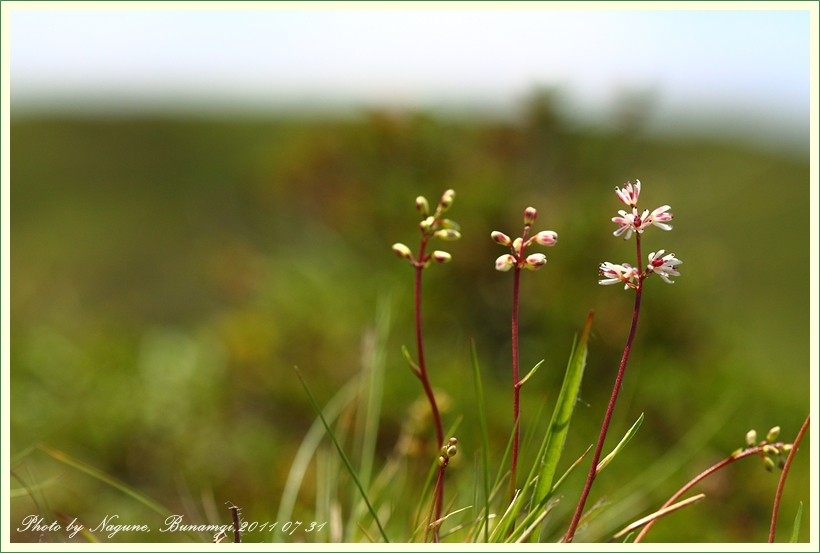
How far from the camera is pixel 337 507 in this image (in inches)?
37.5

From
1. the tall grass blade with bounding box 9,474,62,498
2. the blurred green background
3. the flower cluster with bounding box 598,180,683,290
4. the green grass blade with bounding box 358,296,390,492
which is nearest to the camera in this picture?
the flower cluster with bounding box 598,180,683,290

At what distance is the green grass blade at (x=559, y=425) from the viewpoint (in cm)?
68

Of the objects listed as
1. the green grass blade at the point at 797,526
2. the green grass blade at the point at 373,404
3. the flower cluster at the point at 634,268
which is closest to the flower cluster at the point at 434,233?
the flower cluster at the point at 634,268

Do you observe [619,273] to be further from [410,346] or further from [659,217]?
[410,346]

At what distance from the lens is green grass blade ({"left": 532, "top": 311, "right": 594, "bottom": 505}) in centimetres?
68

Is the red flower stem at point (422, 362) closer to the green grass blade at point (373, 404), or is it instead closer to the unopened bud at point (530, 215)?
the unopened bud at point (530, 215)

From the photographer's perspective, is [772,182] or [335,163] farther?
[772,182]

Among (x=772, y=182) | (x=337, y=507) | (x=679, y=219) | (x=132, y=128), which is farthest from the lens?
(x=132, y=128)

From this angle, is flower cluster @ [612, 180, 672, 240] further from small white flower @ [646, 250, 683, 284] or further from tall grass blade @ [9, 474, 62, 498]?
tall grass blade @ [9, 474, 62, 498]

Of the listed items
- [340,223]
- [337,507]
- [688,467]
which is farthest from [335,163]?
[337,507]

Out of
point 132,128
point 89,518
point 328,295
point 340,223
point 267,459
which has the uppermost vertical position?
point 132,128

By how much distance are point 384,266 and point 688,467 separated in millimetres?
1616

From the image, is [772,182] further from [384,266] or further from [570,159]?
[384,266]

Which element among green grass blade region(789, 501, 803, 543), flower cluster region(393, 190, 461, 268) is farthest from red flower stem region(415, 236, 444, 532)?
green grass blade region(789, 501, 803, 543)
